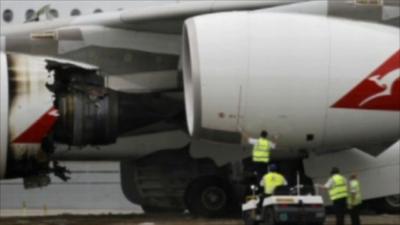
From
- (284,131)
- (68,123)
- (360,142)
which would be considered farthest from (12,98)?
(360,142)

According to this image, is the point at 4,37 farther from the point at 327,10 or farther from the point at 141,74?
the point at 327,10

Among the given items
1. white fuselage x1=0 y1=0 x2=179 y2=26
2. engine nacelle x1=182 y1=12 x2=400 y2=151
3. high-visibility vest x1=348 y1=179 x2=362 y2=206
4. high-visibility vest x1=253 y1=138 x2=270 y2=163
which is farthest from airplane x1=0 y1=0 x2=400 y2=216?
white fuselage x1=0 y1=0 x2=179 y2=26

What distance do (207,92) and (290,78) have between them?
1.22 metres

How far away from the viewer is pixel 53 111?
49.7 feet

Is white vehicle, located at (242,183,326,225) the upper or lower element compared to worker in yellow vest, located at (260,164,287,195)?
lower

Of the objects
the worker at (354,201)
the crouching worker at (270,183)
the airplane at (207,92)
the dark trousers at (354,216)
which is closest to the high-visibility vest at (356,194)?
the worker at (354,201)

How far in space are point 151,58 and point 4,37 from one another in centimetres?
242

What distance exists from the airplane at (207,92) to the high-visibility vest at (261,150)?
1.12 feet

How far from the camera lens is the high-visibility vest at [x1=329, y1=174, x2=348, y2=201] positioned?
49.1ft

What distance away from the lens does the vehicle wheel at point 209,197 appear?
663 inches

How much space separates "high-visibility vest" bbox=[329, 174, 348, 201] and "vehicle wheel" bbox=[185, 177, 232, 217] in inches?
89.0

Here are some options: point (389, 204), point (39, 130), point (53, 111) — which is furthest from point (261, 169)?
point (389, 204)

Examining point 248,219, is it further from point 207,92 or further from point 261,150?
point 207,92

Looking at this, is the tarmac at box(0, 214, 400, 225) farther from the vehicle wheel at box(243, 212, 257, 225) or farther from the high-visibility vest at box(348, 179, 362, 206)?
the vehicle wheel at box(243, 212, 257, 225)
